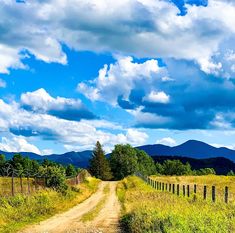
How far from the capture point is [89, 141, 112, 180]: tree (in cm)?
16757

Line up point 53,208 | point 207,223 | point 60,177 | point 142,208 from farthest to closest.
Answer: point 60,177 < point 53,208 < point 142,208 < point 207,223

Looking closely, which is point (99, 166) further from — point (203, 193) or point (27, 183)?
point (203, 193)

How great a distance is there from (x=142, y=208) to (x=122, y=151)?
164098 millimetres

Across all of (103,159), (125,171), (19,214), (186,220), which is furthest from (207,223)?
(125,171)

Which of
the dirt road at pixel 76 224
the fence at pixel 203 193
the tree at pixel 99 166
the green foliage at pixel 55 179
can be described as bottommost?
the dirt road at pixel 76 224

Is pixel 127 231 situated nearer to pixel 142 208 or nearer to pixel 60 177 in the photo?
pixel 142 208

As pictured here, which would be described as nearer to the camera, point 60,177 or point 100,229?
point 100,229

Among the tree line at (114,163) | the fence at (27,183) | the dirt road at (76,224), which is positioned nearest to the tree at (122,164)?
the tree line at (114,163)

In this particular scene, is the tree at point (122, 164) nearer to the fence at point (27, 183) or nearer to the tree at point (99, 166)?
the tree at point (99, 166)

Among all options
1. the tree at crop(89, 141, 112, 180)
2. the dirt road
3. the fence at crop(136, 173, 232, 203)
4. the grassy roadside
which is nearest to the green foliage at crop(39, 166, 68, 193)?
the grassy roadside

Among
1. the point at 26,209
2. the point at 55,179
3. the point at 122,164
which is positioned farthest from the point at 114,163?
the point at 26,209

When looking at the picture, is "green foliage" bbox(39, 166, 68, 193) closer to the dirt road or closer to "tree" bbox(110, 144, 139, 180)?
the dirt road

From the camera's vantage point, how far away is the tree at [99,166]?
6597 inches

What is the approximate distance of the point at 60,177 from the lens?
49.2m
